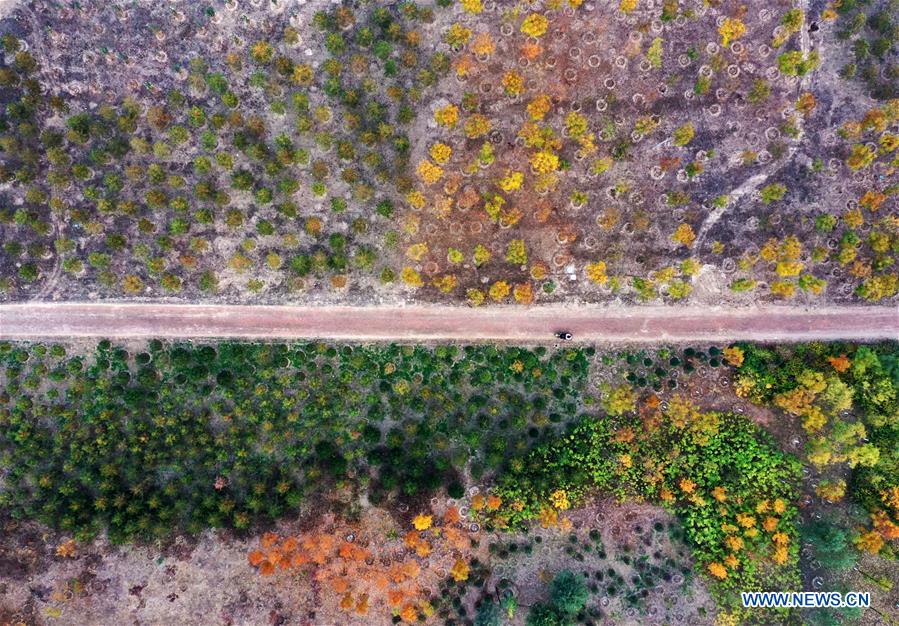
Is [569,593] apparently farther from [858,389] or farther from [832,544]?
[858,389]

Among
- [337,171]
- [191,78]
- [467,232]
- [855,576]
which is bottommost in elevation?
[855,576]

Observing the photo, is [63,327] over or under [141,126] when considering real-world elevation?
under

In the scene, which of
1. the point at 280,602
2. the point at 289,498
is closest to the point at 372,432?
the point at 289,498

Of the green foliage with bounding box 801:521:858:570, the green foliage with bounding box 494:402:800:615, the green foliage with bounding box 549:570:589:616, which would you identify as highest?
the green foliage with bounding box 494:402:800:615

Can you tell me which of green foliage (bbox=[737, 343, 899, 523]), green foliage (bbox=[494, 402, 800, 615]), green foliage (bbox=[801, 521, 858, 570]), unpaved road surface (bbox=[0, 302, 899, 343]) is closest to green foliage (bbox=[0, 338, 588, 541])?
unpaved road surface (bbox=[0, 302, 899, 343])

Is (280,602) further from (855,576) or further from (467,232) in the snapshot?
(855,576)

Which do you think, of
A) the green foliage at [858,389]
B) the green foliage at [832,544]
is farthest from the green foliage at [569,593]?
the green foliage at [858,389]

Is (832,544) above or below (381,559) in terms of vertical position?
below

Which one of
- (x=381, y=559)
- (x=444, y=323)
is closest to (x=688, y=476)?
(x=444, y=323)

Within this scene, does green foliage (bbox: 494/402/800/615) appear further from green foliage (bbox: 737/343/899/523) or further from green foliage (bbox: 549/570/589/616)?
green foliage (bbox: 549/570/589/616)
